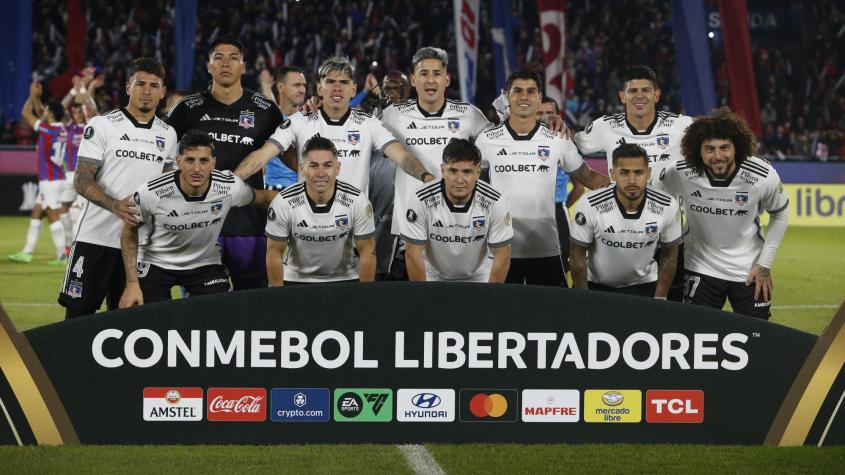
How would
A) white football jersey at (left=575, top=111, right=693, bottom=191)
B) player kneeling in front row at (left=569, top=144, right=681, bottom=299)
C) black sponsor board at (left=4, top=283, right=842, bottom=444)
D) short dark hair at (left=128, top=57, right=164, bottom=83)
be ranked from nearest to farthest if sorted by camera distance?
black sponsor board at (left=4, top=283, right=842, bottom=444), player kneeling in front row at (left=569, top=144, right=681, bottom=299), short dark hair at (left=128, top=57, right=164, bottom=83), white football jersey at (left=575, top=111, right=693, bottom=191)

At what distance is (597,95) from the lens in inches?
960

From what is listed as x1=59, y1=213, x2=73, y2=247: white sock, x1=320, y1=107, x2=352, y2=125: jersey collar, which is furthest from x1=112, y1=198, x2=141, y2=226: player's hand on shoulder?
x1=59, y1=213, x2=73, y2=247: white sock

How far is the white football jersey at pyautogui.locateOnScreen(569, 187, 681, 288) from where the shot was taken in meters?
6.21

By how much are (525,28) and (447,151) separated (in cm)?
2148

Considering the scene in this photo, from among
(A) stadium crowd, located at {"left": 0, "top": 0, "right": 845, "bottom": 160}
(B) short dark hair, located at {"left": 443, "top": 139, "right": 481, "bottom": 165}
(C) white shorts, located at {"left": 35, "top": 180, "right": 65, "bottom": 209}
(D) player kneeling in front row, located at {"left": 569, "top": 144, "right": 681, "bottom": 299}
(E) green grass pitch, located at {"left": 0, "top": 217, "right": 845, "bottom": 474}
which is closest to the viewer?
(E) green grass pitch, located at {"left": 0, "top": 217, "right": 845, "bottom": 474}

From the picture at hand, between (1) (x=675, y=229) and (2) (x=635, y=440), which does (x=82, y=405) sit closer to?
(2) (x=635, y=440)

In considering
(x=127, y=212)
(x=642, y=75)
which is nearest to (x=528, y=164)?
(x=642, y=75)

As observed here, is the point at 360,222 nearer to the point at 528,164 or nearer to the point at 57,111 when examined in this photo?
the point at 528,164

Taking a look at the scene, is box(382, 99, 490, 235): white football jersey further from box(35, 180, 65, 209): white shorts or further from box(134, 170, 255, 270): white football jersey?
box(35, 180, 65, 209): white shorts

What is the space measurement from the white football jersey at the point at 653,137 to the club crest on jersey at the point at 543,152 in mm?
374

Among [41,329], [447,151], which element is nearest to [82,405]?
[41,329]

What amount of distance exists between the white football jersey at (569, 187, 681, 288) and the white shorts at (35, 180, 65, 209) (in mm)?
8288

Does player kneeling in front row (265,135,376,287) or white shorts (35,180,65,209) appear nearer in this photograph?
player kneeling in front row (265,135,376,287)

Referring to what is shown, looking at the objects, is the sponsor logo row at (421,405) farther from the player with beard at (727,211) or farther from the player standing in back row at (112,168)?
the player standing in back row at (112,168)
